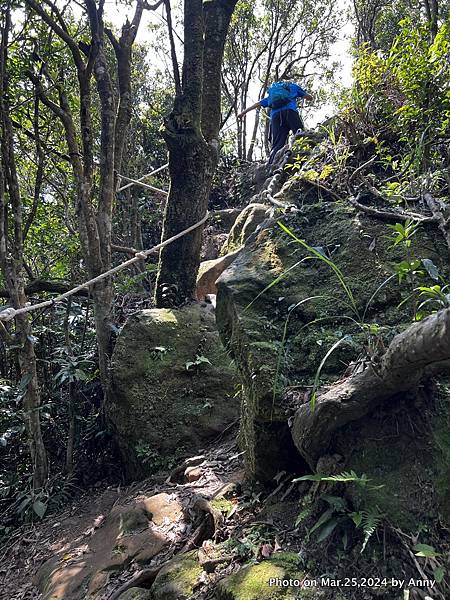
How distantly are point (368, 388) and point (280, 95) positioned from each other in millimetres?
5817

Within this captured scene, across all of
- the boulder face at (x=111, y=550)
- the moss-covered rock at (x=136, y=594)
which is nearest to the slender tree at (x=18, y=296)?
the boulder face at (x=111, y=550)

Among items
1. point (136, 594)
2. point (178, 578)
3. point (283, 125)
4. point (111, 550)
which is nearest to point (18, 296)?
point (111, 550)

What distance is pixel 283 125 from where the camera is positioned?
680 centimetres

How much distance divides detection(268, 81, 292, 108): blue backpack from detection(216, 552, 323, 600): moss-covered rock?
618 centimetres

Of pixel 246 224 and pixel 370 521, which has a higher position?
pixel 246 224

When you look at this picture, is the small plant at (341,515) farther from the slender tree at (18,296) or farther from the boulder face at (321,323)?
the slender tree at (18,296)

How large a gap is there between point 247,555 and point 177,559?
16.7 inches

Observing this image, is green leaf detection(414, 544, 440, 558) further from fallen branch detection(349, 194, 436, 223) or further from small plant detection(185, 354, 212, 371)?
small plant detection(185, 354, 212, 371)

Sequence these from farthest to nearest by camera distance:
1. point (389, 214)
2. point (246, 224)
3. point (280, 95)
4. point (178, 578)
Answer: point (280, 95) < point (246, 224) < point (389, 214) < point (178, 578)

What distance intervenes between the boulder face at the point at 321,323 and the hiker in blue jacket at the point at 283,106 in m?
3.95

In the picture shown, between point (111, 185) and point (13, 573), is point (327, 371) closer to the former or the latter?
point (13, 573)

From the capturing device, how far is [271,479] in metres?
2.38

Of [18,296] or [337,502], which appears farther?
[18,296]

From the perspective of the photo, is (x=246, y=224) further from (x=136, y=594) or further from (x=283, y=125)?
(x=136, y=594)
